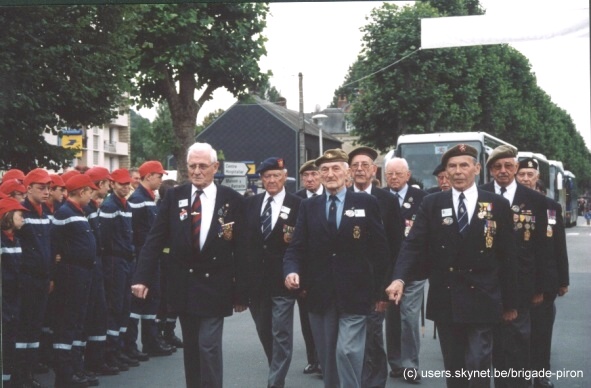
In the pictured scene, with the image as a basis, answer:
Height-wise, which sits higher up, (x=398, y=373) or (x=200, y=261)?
(x=200, y=261)

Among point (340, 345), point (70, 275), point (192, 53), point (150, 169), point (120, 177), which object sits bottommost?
point (340, 345)

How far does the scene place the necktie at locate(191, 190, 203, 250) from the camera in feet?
25.2

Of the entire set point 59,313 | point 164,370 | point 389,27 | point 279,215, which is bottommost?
point 164,370

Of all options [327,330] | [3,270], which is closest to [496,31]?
[327,330]

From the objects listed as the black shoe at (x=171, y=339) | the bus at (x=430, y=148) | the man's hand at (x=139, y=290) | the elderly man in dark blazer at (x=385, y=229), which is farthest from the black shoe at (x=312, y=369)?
the bus at (x=430, y=148)

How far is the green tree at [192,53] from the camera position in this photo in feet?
68.9

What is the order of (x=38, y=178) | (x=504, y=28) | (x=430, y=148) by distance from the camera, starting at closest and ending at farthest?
1. (x=504, y=28)
2. (x=38, y=178)
3. (x=430, y=148)

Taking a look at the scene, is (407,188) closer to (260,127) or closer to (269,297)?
(269,297)

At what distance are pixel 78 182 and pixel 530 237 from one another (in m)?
4.50

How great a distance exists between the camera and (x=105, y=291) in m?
10.8

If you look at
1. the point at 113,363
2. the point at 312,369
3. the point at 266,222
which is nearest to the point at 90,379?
the point at 113,363

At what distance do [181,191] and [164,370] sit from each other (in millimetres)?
3345

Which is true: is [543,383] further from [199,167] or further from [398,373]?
[199,167]

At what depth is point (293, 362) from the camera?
10922 mm
